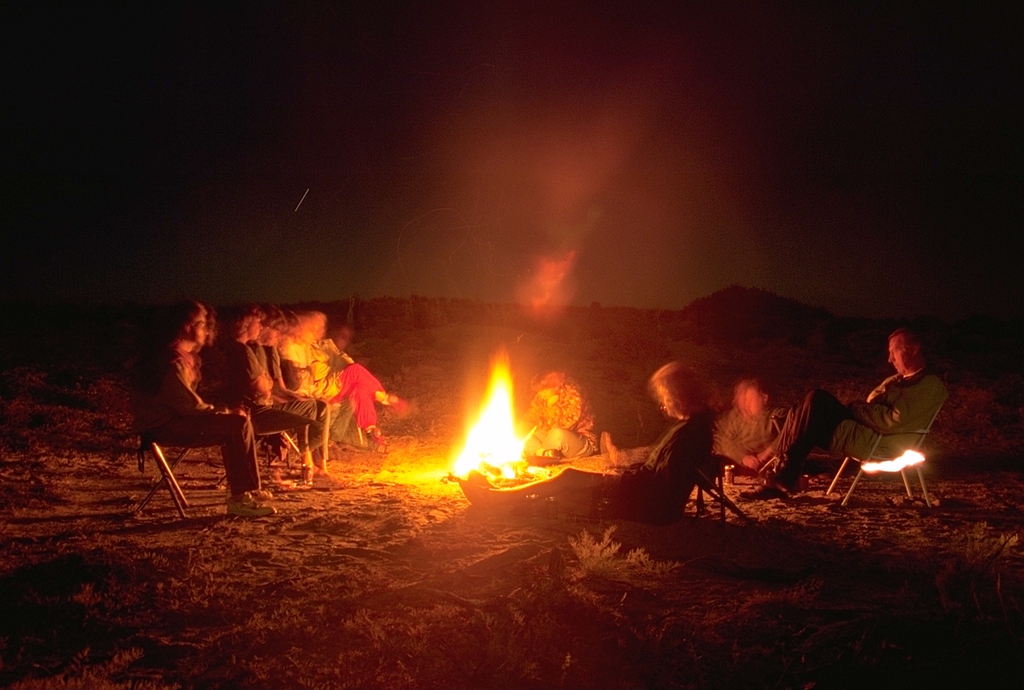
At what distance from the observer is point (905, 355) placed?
224 inches

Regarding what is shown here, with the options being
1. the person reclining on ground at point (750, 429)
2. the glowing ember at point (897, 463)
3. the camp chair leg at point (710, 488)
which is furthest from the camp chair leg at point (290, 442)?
the glowing ember at point (897, 463)

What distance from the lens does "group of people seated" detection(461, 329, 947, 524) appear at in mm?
4582

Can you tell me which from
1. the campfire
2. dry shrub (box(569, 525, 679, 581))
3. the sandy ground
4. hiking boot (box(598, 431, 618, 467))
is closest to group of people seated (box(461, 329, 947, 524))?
the sandy ground

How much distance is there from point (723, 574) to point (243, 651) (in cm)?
267

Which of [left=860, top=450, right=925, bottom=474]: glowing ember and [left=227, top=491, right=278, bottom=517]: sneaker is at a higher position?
[left=227, top=491, right=278, bottom=517]: sneaker

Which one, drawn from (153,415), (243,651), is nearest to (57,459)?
(153,415)

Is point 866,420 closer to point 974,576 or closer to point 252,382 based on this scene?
point 974,576

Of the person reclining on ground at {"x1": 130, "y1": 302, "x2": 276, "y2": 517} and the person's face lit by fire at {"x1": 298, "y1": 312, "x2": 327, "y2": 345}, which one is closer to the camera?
the person reclining on ground at {"x1": 130, "y1": 302, "x2": 276, "y2": 517}

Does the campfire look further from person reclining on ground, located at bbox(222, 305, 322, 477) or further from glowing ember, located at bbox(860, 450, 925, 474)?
glowing ember, located at bbox(860, 450, 925, 474)

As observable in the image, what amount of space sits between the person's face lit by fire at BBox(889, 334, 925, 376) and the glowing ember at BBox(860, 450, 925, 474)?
0.68 meters

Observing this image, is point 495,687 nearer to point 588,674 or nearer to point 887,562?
point 588,674

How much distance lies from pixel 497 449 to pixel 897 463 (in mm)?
3684

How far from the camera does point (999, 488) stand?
6684mm

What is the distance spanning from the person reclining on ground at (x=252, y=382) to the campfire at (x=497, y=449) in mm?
1588
